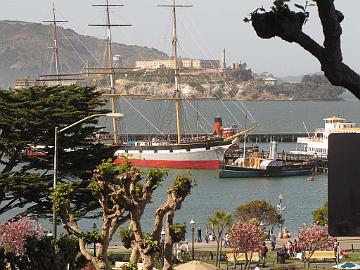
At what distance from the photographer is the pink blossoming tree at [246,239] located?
116 feet

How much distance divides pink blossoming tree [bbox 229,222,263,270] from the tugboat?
64.3m

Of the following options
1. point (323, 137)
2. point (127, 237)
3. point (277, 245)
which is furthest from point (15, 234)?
point (323, 137)

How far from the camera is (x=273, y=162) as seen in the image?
333 feet

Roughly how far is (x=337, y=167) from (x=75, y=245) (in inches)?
654

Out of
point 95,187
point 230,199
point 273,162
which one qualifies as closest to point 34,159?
point 95,187

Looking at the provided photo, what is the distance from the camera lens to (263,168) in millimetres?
100688

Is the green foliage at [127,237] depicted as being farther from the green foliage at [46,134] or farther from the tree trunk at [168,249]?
the green foliage at [46,134]

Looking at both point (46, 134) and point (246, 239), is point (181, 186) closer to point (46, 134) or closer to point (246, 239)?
point (246, 239)

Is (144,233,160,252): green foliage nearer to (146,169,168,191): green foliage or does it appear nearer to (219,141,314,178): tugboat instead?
(146,169,168,191): green foliage

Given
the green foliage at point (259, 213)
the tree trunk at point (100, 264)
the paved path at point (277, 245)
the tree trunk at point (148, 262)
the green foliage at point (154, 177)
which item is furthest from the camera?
the green foliage at point (259, 213)

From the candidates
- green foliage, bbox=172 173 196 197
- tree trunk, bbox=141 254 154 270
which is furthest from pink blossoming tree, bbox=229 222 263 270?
tree trunk, bbox=141 254 154 270

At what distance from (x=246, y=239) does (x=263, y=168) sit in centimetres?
6541

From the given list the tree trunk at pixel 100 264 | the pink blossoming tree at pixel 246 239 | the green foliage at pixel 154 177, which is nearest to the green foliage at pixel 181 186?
the green foliage at pixel 154 177

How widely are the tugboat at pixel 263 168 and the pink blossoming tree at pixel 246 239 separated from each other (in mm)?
64264
